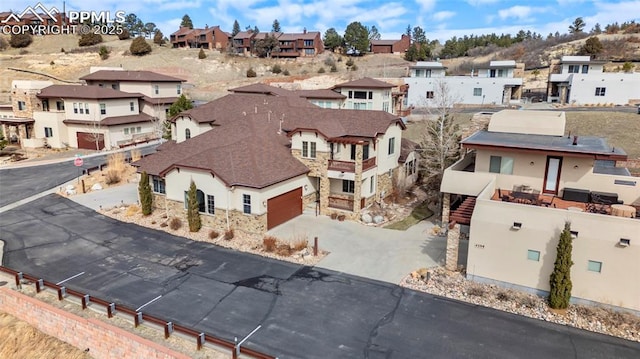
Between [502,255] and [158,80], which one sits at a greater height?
[158,80]

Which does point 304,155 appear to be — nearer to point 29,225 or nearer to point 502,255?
point 502,255

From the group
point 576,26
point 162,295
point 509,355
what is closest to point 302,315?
point 162,295

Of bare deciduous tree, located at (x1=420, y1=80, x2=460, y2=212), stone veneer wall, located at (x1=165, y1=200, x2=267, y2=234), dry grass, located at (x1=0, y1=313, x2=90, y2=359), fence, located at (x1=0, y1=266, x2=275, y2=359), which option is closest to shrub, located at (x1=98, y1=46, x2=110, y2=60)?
stone veneer wall, located at (x1=165, y1=200, x2=267, y2=234)

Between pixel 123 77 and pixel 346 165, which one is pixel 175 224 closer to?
pixel 346 165

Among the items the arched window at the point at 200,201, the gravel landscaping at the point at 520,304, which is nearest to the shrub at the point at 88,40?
the arched window at the point at 200,201

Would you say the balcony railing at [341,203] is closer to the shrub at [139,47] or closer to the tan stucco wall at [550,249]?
the tan stucco wall at [550,249]

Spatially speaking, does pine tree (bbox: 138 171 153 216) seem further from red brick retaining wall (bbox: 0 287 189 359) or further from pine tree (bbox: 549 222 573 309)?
pine tree (bbox: 549 222 573 309)
